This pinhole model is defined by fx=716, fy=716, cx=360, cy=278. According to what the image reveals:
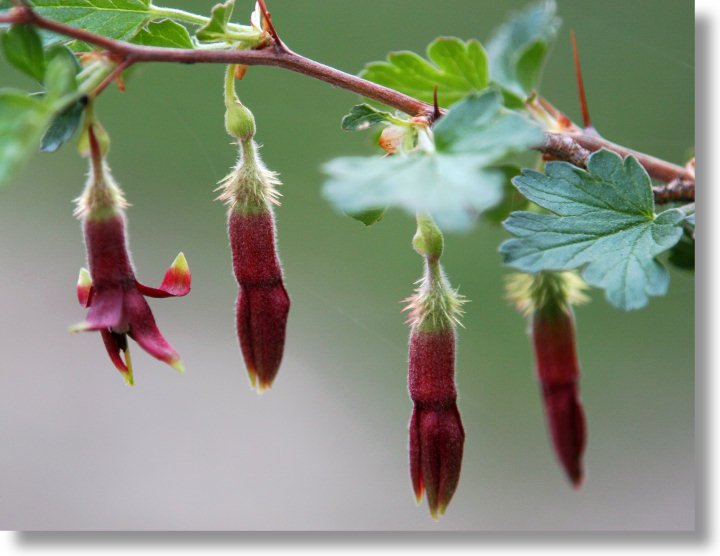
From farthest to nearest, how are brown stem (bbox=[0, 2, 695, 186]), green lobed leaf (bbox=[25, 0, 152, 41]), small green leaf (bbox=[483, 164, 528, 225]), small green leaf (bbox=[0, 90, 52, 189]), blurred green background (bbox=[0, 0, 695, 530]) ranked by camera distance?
blurred green background (bbox=[0, 0, 695, 530]), small green leaf (bbox=[483, 164, 528, 225]), green lobed leaf (bbox=[25, 0, 152, 41]), brown stem (bbox=[0, 2, 695, 186]), small green leaf (bbox=[0, 90, 52, 189])

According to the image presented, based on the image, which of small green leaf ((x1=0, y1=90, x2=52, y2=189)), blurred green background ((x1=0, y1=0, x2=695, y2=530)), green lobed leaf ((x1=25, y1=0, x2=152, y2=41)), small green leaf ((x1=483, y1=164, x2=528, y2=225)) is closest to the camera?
small green leaf ((x1=0, y1=90, x2=52, y2=189))

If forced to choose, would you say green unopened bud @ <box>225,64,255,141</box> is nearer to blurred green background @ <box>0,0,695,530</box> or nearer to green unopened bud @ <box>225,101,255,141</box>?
green unopened bud @ <box>225,101,255,141</box>

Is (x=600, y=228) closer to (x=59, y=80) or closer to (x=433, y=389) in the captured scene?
(x=433, y=389)

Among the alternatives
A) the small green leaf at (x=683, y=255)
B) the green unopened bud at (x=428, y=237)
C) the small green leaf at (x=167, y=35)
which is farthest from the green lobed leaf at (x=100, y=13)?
the small green leaf at (x=683, y=255)

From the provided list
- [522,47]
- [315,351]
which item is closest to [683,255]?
[522,47]

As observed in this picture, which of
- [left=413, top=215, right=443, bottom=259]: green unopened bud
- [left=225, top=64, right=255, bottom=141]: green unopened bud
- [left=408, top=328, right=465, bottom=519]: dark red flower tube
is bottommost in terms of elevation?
[left=408, top=328, right=465, bottom=519]: dark red flower tube

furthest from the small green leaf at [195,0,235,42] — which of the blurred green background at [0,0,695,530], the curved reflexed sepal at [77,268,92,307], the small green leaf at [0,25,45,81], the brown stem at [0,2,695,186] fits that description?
the blurred green background at [0,0,695,530]

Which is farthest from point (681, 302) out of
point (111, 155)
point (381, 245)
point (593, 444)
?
point (111, 155)

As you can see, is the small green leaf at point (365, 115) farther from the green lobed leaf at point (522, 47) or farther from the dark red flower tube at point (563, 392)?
the dark red flower tube at point (563, 392)
